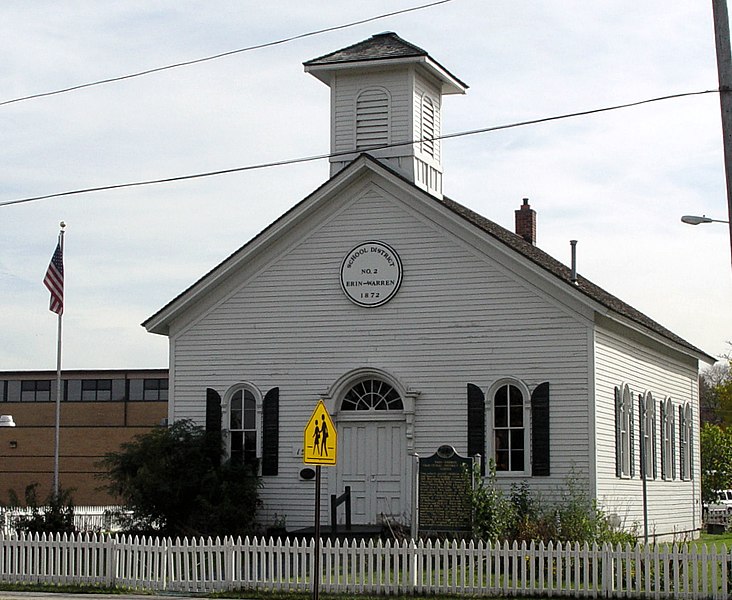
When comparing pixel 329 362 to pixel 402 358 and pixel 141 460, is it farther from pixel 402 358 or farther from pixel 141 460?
pixel 141 460

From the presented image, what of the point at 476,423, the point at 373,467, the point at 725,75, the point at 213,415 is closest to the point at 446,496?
the point at 476,423

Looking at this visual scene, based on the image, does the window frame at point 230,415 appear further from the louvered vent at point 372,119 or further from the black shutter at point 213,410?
the louvered vent at point 372,119

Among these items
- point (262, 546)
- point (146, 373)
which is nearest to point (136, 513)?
point (262, 546)

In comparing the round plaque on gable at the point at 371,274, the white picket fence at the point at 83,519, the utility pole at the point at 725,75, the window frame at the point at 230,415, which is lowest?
the white picket fence at the point at 83,519

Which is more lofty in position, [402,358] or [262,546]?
[402,358]

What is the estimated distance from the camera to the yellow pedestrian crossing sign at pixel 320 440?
16.7 meters

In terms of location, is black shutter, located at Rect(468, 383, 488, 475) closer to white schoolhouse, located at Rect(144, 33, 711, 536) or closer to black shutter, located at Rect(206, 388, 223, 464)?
white schoolhouse, located at Rect(144, 33, 711, 536)

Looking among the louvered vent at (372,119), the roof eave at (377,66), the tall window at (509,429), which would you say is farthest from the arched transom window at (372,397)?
the roof eave at (377,66)

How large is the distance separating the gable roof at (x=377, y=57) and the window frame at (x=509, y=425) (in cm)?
748

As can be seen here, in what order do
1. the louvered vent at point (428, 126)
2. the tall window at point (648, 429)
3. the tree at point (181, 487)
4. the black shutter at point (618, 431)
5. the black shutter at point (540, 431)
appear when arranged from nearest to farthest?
the black shutter at point (540, 431) → the tree at point (181, 487) → the black shutter at point (618, 431) → the louvered vent at point (428, 126) → the tall window at point (648, 429)

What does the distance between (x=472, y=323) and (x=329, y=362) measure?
3.20 m

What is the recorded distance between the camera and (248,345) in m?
27.8

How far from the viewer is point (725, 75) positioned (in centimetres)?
1731

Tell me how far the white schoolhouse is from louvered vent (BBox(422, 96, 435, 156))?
0.07 metres
